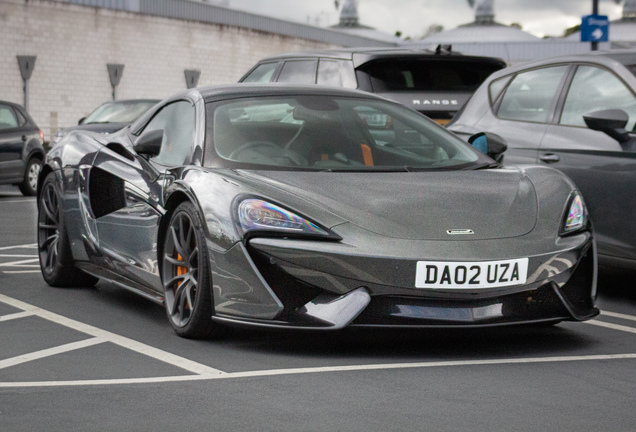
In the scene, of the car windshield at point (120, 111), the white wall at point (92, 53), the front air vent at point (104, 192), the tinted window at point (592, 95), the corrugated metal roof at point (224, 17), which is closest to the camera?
the front air vent at point (104, 192)

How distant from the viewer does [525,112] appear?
7.87 meters

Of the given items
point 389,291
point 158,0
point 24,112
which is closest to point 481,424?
point 389,291

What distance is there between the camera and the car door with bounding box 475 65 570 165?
24.8ft

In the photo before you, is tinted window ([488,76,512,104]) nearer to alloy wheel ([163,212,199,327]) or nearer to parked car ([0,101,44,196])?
alloy wheel ([163,212,199,327])

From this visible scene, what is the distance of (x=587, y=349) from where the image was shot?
5.38 m

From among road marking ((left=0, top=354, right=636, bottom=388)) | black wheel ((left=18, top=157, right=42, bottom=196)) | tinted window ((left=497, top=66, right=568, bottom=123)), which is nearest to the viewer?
road marking ((left=0, top=354, right=636, bottom=388))

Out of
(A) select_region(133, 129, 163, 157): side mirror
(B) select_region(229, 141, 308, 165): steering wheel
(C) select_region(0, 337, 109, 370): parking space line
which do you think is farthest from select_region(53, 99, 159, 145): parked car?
(C) select_region(0, 337, 109, 370): parking space line

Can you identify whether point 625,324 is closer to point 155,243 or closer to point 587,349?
point 587,349

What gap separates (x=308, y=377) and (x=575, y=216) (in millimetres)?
1667

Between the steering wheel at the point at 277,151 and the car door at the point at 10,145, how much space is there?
12.1 m

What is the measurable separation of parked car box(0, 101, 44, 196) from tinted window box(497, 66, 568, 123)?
10.7m

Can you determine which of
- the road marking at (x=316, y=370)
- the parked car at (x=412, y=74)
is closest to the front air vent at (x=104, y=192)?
the road marking at (x=316, y=370)

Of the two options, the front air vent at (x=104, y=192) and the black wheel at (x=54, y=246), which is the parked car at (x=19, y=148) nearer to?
the black wheel at (x=54, y=246)

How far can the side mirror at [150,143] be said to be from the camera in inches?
246
